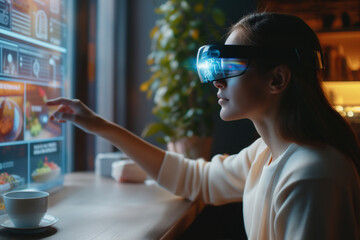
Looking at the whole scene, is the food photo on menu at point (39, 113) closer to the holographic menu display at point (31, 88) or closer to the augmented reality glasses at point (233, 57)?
the holographic menu display at point (31, 88)

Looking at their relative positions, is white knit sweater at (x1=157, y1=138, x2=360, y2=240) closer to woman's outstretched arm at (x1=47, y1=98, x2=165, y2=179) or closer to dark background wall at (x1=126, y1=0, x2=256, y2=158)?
woman's outstretched arm at (x1=47, y1=98, x2=165, y2=179)

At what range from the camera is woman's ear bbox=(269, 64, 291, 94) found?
97 centimetres

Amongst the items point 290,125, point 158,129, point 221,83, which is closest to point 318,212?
point 290,125

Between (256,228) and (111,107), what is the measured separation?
1.76 metres

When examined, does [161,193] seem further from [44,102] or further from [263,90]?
[263,90]

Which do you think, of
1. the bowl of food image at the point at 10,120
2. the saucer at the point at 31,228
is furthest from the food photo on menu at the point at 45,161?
the saucer at the point at 31,228

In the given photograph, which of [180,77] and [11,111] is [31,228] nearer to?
[11,111]

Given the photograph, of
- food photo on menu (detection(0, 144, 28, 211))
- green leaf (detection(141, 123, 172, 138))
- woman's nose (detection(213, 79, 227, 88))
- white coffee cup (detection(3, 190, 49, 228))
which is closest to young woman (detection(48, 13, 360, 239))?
woman's nose (detection(213, 79, 227, 88))

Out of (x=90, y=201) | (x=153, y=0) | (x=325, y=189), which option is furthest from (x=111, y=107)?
(x=325, y=189)

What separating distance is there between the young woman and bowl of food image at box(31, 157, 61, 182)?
67cm

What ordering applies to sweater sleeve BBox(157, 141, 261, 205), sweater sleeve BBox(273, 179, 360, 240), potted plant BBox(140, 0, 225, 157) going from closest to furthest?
sweater sleeve BBox(273, 179, 360, 240)
sweater sleeve BBox(157, 141, 261, 205)
potted plant BBox(140, 0, 225, 157)

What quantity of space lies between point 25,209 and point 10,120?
39 cm

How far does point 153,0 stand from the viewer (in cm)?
271

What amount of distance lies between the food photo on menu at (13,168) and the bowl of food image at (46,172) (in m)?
0.06
